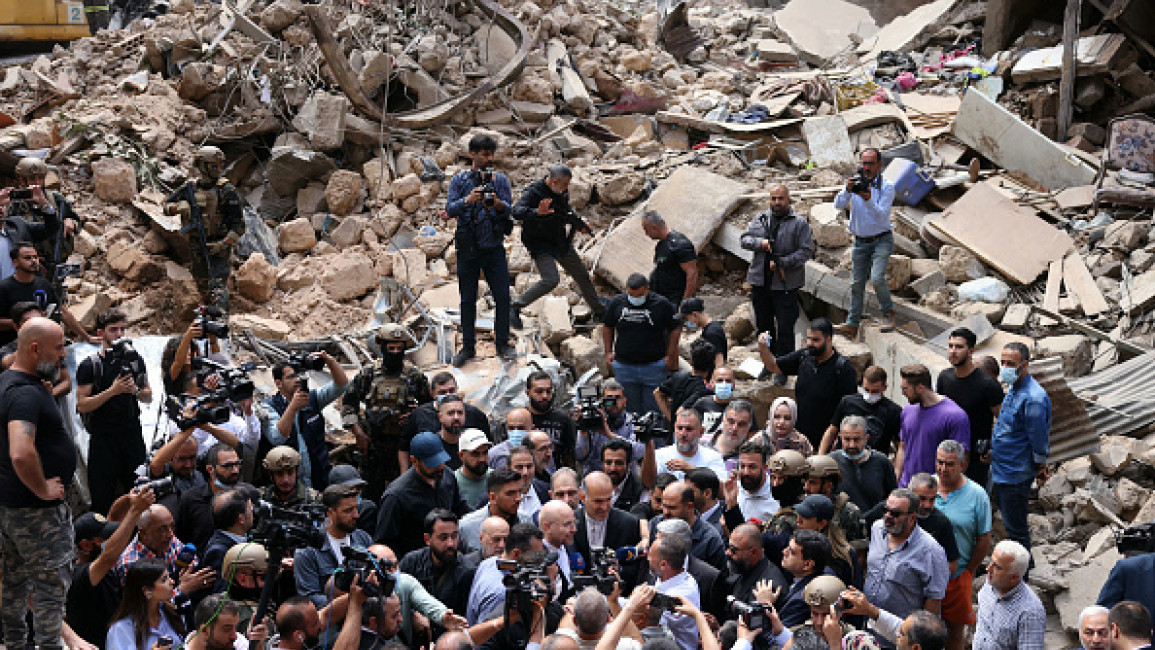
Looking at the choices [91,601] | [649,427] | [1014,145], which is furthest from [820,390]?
[1014,145]

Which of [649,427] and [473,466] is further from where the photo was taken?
[649,427]

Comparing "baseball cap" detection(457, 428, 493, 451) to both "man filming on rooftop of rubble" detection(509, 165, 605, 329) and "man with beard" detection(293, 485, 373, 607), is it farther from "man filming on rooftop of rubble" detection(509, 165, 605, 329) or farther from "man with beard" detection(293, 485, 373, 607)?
"man filming on rooftop of rubble" detection(509, 165, 605, 329)

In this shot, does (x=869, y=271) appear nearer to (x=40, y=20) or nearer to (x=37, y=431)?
(x=37, y=431)

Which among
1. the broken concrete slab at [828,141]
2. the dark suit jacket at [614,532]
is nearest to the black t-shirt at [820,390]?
the dark suit jacket at [614,532]

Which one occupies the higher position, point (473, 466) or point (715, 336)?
point (473, 466)

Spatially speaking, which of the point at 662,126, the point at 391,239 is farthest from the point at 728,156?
the point at 391,239

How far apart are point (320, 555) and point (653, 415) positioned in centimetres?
223

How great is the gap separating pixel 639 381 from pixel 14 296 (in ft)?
14.9

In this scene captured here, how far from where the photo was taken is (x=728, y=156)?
546 inches

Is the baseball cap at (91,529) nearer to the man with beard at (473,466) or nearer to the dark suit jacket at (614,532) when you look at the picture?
the man with beard at (473,466)

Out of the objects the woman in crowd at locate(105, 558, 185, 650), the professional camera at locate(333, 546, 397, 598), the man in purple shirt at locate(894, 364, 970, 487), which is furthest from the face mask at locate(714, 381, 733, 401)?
the woman in crowd at locate(105, 558, 185, 650)

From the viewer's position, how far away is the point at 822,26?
20.8 metres

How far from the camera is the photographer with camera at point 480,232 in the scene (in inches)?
387

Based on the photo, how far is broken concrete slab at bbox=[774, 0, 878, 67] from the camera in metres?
20.0
